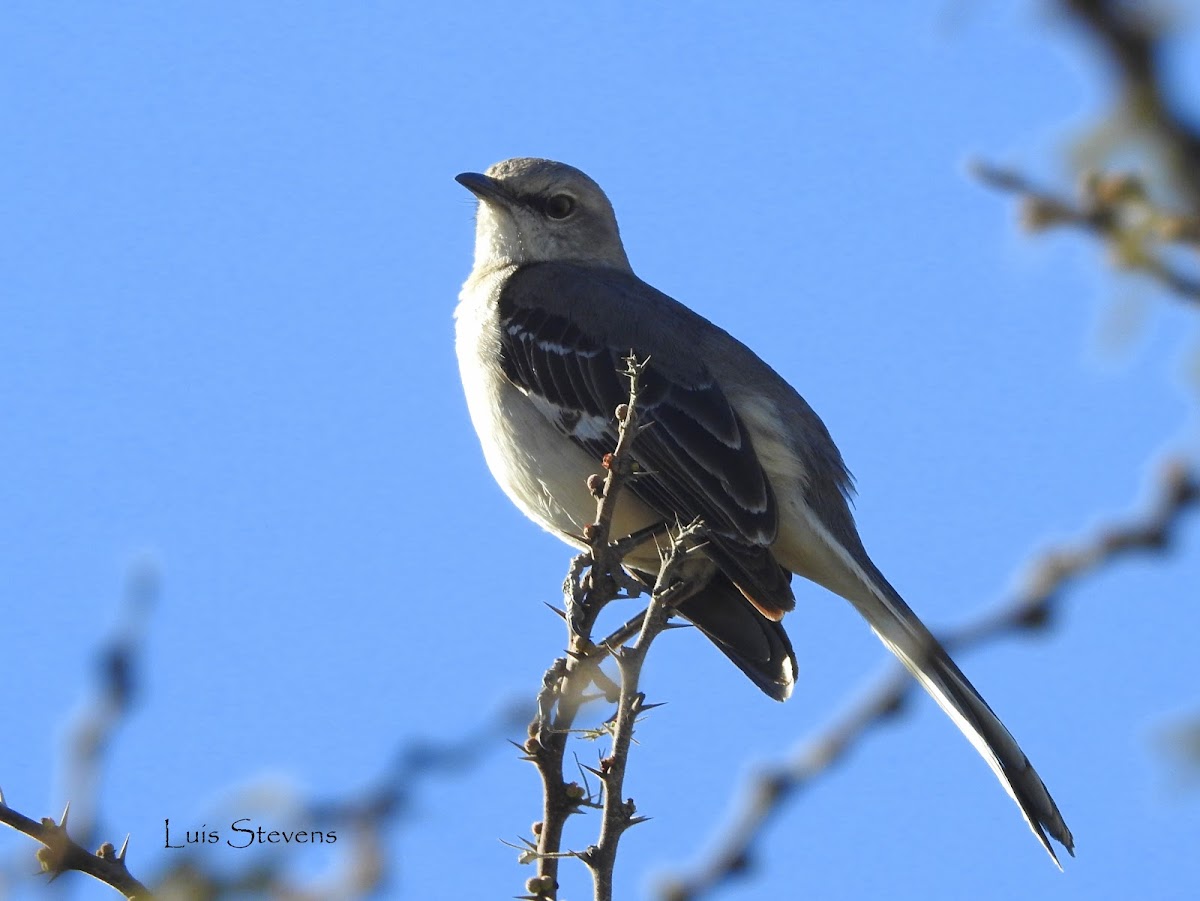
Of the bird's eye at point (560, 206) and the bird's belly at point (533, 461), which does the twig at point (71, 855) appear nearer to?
the bird's belly at point (533, 461)

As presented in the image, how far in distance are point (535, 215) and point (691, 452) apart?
242 centimetres

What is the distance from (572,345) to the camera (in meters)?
6.39

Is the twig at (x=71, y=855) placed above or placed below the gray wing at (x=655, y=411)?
below

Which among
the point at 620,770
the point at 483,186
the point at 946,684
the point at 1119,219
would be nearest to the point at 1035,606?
Result: the point at 1119,219

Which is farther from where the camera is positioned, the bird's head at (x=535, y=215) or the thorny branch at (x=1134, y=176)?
the bird's head at (x=535, y=215)

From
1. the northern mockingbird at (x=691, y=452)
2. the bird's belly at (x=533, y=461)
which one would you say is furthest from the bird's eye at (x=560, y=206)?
the bird's belly at (x=533, y=461)

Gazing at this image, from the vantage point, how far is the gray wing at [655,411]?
5547 millimetres

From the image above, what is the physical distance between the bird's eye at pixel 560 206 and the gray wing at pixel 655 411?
37.4 inches

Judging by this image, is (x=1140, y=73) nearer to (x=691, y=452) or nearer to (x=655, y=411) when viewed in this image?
(x=691, y=452)

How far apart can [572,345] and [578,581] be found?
7.40 ft

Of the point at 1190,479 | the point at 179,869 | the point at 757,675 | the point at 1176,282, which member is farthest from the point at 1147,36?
the point at 757,675

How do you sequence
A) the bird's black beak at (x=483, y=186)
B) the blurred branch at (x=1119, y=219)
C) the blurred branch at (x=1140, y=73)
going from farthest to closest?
1. the bird's black beak at (x=483, y=186)
2. the blurred branch at (x=1119, y=219)
3. the blurred branch at (x=1140, y=73)

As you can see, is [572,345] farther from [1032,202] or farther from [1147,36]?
[1147,36]

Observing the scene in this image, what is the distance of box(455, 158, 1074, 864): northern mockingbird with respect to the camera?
18.2 feet
